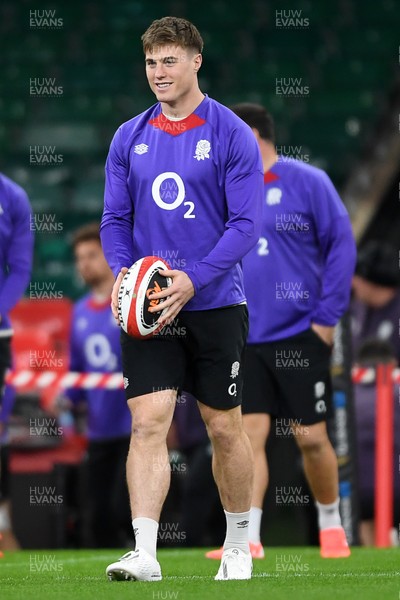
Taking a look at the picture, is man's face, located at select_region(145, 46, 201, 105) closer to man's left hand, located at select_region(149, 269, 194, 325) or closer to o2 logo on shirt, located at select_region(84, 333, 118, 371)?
man's left hand, located at select_region(149, 269, 194, 325)

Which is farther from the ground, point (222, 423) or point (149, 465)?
point (222, 423)

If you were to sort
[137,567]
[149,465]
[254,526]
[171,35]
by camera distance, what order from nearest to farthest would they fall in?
1. [137,567]
2. [149,465]
3. [171,35]
4. [254,526]

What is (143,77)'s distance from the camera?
16.9 m

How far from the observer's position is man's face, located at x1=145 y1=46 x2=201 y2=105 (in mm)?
5391

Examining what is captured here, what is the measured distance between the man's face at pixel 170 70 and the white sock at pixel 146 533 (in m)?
1.71

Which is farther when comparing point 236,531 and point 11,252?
point 11,252

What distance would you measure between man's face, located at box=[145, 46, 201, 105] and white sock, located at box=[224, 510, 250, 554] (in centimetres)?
175

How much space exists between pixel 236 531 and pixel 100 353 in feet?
14.4

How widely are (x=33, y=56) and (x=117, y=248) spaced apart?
12.1 metres

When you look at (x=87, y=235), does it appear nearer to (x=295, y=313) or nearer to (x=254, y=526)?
(x=295, y=313)

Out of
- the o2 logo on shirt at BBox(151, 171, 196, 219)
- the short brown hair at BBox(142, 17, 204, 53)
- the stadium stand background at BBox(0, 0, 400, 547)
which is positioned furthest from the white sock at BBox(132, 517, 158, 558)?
the stadium stand background at BBox(0, 0, 400, 547)

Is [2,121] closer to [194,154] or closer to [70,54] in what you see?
[70,54]

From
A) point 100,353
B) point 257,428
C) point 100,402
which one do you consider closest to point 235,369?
point 257,428

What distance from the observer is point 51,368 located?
36.6 feet
